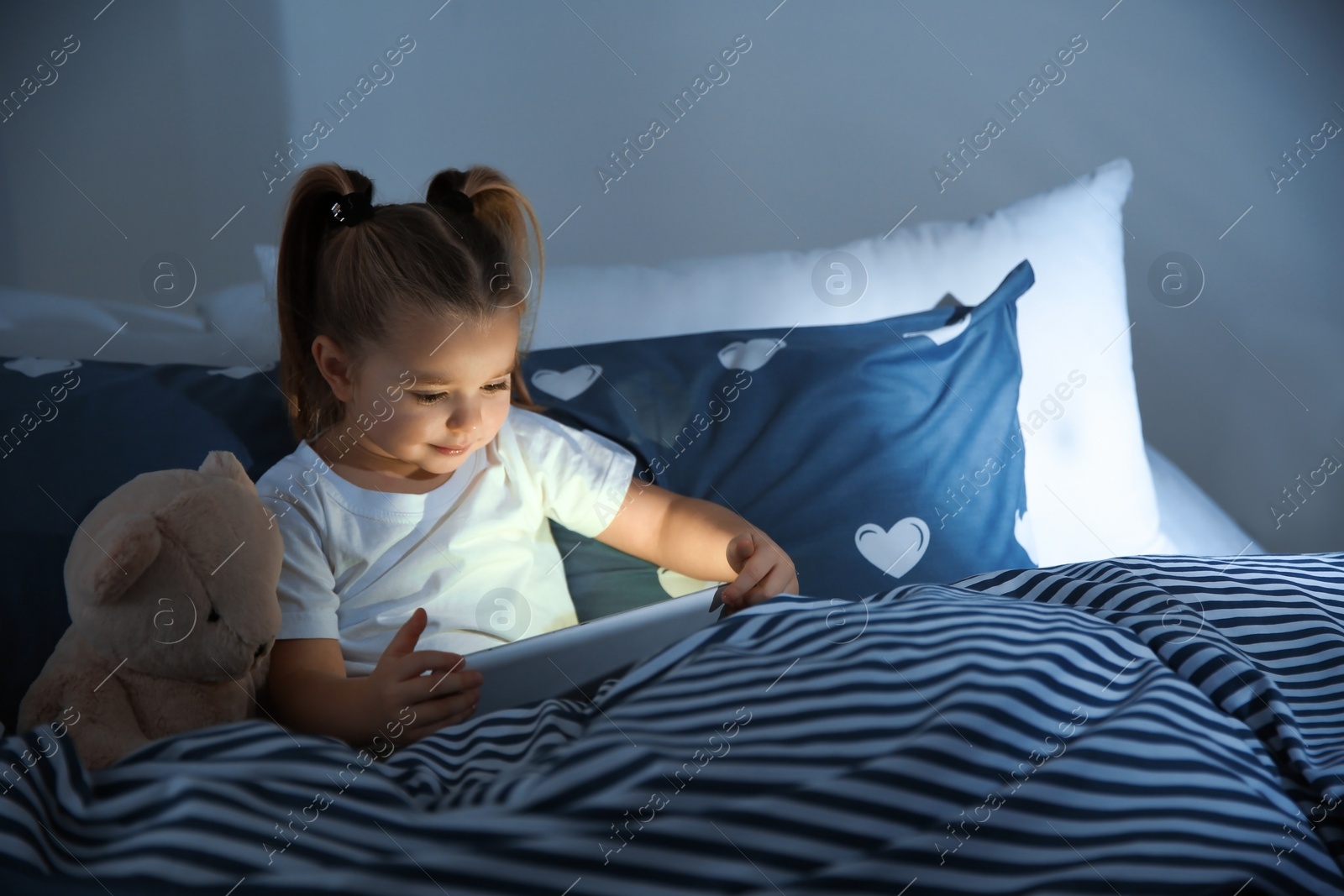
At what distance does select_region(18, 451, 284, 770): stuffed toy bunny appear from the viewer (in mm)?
559

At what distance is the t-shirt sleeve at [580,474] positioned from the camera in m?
0.92

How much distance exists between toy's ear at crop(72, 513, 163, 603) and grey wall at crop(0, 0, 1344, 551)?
702 millimetres

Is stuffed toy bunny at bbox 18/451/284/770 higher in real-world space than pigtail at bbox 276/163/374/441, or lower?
lower

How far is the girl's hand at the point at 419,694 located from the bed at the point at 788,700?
0.27 ft

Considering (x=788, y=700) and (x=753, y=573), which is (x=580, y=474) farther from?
(x=788, y=700)

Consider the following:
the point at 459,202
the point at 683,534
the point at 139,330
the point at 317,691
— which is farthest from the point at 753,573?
the point at 139,330

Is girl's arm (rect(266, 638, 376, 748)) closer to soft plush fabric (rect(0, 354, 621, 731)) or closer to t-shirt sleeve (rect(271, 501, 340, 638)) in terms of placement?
t-shirt sleeve (rect(271, 501, 340, 638))

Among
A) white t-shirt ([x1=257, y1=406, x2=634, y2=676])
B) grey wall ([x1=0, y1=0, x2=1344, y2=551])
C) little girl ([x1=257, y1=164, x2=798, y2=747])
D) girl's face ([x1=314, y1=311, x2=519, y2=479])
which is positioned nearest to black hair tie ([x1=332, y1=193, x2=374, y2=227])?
little girl ([x1=257, y1=164, x2=798, y2=747])

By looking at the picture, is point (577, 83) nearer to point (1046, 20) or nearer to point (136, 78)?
point (136, 78)

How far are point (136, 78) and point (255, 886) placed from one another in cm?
97

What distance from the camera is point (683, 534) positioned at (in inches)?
35.3

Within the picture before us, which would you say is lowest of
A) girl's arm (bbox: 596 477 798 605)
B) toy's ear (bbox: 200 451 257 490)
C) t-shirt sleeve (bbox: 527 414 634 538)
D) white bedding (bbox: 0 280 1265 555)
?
girl's arm (bbox: 596 477 798 605)

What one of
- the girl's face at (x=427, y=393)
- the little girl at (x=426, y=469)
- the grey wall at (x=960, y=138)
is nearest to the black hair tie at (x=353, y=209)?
the little girl at (x=426, y=469)

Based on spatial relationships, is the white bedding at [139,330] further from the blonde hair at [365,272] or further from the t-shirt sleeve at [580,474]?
the t-shirt sleeve at [580,474]
